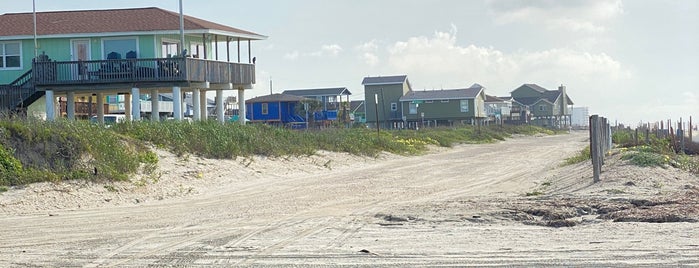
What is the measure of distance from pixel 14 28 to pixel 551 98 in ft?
306

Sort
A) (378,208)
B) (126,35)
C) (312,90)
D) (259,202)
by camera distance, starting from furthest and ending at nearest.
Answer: (312,90) < (126,35) < (259,202) < (378,208)

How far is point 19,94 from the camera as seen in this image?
110 ft

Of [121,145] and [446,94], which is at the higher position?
[446,94]

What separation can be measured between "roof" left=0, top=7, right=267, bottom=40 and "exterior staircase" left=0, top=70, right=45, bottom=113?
2.58m

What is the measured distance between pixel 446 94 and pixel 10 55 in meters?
61.4

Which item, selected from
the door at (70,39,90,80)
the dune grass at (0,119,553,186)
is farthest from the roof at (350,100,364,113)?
the dune grass at (0,119,553,186)

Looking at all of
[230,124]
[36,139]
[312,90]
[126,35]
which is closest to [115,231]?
[36,139]

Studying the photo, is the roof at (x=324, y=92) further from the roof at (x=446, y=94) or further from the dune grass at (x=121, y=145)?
the dune grass at (x=121, y=145)

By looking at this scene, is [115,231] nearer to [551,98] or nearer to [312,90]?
[312,90]

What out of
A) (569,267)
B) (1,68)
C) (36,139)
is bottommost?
(569,267)

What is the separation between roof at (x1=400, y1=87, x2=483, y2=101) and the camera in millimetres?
92625

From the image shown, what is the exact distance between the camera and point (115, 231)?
45.4 feet

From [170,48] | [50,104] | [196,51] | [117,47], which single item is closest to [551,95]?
[196,51]

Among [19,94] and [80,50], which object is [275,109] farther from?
[19,94]
